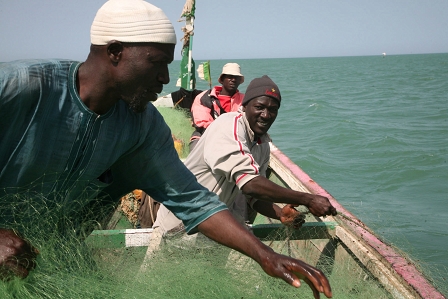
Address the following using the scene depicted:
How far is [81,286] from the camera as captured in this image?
67.5 inches

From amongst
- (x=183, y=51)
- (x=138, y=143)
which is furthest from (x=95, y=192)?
(x=183, y=51)

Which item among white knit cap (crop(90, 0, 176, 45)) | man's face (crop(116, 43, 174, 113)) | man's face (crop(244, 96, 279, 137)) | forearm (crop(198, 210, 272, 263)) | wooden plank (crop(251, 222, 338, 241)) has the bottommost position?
wooden plank (crop(251, 222, 338, 241))

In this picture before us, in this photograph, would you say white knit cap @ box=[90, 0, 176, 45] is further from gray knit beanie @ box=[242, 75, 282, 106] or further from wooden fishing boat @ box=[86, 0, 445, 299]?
gray knit beanie @ box=[242, 75, 282, 106]

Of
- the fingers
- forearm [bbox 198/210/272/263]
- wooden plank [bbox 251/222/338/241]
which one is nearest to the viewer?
the fingers

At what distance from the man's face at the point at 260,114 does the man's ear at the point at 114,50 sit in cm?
181

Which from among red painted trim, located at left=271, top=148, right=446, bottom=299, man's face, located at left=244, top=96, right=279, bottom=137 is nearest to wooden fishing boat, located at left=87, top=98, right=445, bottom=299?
red painted trim, located at left=271, top=148, right=446, bottom=299

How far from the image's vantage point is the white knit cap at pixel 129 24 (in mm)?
1711

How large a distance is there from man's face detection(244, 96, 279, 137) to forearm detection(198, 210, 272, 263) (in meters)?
1.37

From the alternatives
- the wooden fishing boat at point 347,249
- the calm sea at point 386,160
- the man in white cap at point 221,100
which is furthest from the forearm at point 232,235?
the man in white cap at point 221,100

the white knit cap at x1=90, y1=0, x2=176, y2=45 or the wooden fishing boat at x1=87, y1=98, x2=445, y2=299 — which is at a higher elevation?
the white knit cap at x1=90, y1=0, x2=176, y2=45

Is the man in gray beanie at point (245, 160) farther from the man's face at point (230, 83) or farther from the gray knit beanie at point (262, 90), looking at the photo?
the man's face at point (230, 83)

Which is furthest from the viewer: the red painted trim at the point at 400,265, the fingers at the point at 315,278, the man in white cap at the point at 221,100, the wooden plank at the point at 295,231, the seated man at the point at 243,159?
the man in white cap at the point at 221,100

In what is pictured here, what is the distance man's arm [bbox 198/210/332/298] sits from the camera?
65.0 inches

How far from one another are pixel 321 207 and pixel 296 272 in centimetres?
167
